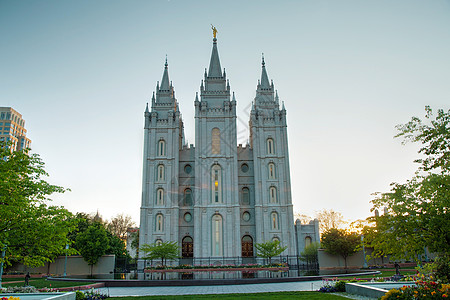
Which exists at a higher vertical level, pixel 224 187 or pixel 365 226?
pixel 224 187

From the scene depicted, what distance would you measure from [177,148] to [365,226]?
36107mm

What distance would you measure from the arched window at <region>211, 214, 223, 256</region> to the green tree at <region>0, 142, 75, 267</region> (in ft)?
90.9

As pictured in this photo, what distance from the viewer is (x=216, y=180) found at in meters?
45.4

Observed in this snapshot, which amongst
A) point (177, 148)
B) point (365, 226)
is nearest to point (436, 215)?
point (365, 226)

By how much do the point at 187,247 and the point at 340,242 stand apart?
17.6 meters

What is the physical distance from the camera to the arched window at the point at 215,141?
153 feet

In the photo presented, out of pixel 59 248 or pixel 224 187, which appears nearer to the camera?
pixel 59 248

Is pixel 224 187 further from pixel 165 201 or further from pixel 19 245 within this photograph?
pixel 19 245

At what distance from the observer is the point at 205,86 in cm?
4956

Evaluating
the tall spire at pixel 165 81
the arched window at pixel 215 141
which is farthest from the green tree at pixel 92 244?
the tall spire at pixel 165 81

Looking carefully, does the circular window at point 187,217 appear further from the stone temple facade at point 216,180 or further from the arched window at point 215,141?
the arched window at point 215,141

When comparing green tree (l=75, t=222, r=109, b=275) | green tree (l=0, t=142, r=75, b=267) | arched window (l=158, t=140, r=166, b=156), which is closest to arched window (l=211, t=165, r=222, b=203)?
arched window (l=158, t=140, r=166, b=156)

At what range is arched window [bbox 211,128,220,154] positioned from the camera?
Answer: 46.5 meters

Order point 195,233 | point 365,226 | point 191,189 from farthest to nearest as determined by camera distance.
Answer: point 191,189, point 195,233, point 365,226
